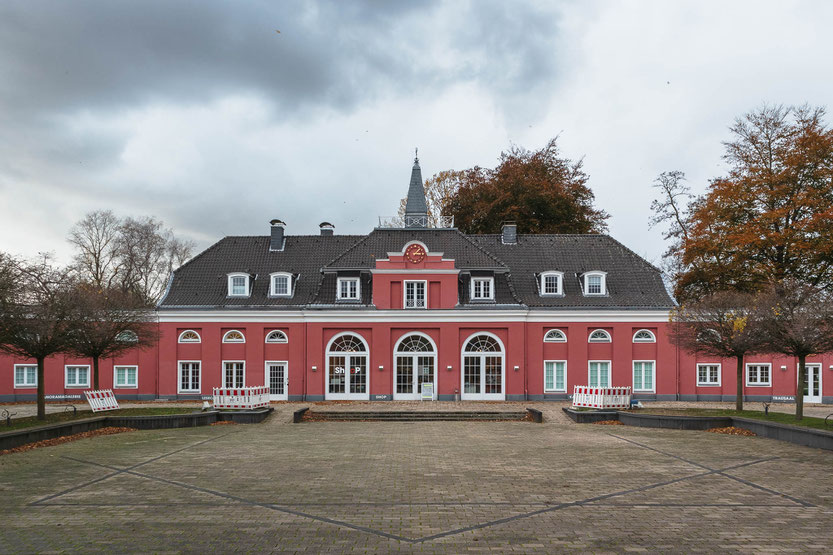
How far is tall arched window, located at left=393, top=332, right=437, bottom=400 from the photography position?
35344 millimetres

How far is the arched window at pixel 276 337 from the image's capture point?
1426 inches

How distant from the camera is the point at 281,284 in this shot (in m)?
37.7

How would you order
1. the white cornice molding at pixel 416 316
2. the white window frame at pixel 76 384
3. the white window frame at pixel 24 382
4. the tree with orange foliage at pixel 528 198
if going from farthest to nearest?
the tree with orange foliage at pixel 528 198 → the white window frame at pixel 76 384 → the white window frame at pixel 24 382 → the white cornice molding at pixel 416 316

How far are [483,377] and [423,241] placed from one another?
8419mm

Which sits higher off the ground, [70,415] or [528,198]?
[528,198]

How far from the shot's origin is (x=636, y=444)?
1988cm

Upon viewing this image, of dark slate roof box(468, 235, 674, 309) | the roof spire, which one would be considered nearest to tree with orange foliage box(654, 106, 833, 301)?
dark slate roof box(468, 235, 674, 309)

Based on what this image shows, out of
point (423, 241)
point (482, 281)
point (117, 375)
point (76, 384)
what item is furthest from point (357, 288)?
point (76, 384)

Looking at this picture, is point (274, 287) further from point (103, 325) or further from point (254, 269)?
point (103, 325)

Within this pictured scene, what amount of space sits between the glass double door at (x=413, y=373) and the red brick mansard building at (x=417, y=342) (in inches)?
3.1

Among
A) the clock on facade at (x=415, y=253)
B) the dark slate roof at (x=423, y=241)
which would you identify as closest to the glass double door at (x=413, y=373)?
the clock on facade at (x=415, y=253)

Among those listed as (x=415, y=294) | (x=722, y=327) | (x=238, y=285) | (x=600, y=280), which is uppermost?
(x=600, y=280)

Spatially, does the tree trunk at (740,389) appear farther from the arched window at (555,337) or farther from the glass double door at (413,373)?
the glass double door at (413,373)

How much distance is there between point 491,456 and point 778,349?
12.3 m
